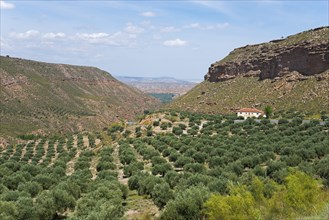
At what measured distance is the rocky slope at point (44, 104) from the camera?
11825 centimetres

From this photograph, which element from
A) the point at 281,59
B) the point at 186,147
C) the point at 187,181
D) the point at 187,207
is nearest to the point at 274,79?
the point at 281,59

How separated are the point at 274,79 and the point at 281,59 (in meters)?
6.41

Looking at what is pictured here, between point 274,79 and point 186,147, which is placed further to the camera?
point 274,79

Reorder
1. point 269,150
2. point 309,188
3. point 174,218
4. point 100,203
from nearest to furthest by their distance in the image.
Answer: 1. point 309,188
2. point 174,218
3. point 100,203
4. point 269,150

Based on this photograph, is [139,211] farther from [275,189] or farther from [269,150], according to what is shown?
[269,150]

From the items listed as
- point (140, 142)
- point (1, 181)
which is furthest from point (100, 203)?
point (140, 142)

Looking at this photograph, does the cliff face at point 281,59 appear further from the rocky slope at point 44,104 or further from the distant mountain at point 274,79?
the rocky slope at point 44,104

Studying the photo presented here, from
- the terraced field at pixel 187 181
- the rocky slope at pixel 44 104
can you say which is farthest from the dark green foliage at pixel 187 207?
the rocky slope at pixel 44 104

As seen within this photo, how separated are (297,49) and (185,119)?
4378 centimetres

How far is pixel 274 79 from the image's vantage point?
113 metres

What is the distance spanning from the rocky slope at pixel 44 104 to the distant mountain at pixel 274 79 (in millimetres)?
40802

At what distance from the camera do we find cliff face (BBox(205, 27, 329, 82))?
326 feet

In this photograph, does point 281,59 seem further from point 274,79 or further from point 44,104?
point 44,104

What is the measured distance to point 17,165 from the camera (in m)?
50.6
